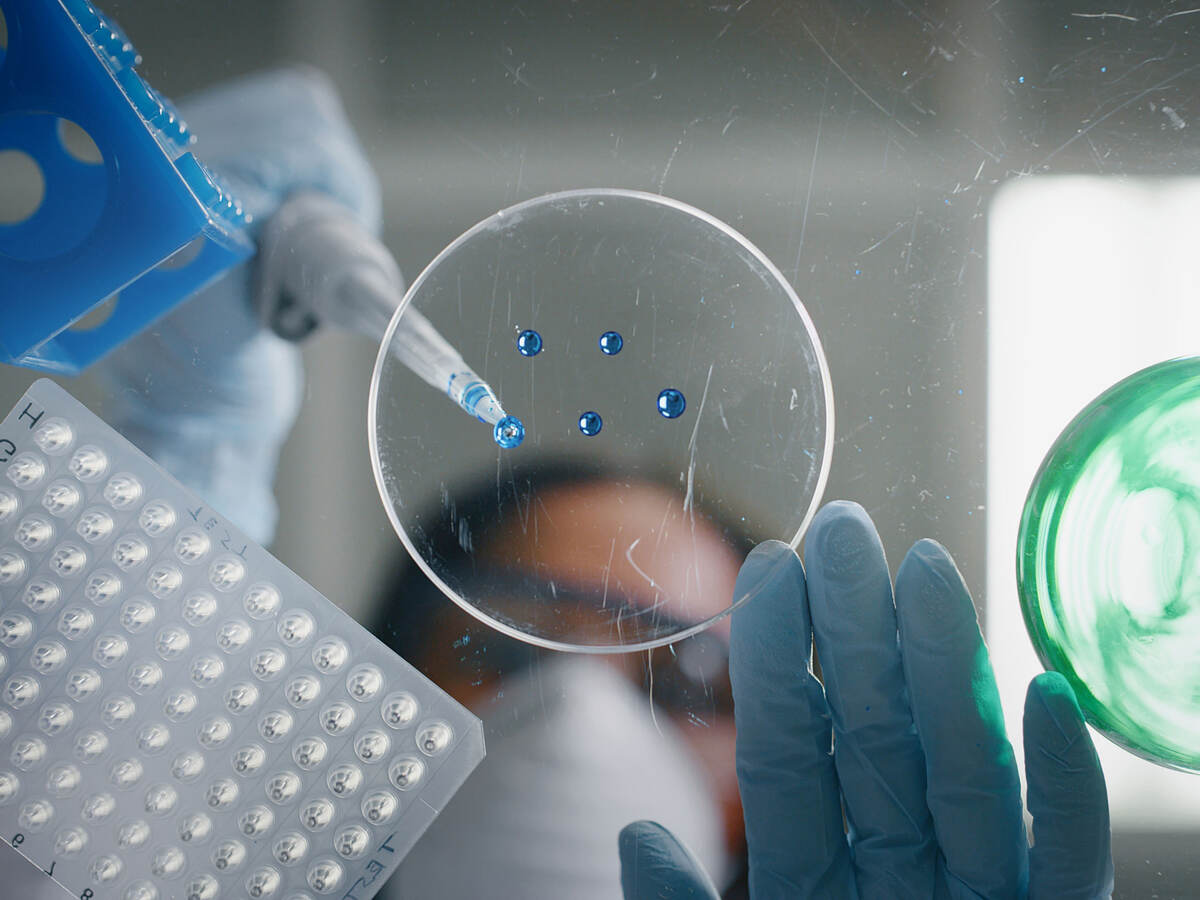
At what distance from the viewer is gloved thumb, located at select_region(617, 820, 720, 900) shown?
0.57 meters

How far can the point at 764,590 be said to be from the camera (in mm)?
590

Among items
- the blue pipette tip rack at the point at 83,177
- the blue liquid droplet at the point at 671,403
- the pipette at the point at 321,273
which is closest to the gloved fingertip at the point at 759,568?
the blue liquid droplet at the point at 671,403

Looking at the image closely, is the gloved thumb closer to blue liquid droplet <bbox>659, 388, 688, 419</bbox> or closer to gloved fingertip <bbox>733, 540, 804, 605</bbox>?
gloved fingertip <bbox>733, 540, 804, 605</bbox>

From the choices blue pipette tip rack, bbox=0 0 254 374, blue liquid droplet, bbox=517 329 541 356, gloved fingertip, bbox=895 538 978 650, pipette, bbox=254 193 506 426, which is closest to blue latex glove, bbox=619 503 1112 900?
gloved fingertip, bbox=895 538 978 650

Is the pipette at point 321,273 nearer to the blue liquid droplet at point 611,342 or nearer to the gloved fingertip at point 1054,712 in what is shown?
the blue liquid droplet at point 611,342

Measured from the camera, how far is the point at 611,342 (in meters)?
0.57

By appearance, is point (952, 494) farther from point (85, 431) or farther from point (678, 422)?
point (85, 431)

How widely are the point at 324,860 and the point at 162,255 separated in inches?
18.9

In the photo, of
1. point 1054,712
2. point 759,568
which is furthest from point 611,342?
point 1054,712

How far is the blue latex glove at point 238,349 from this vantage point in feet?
2.00

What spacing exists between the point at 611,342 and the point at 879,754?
0.38 m

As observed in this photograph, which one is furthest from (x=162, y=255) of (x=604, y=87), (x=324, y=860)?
(x=324, y=860)

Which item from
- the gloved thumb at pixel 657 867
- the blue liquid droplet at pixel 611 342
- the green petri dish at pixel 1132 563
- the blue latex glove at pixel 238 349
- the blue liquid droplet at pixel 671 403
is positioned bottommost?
the gloved thumb at pixel 657 867

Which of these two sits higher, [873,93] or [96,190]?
[873,93]
